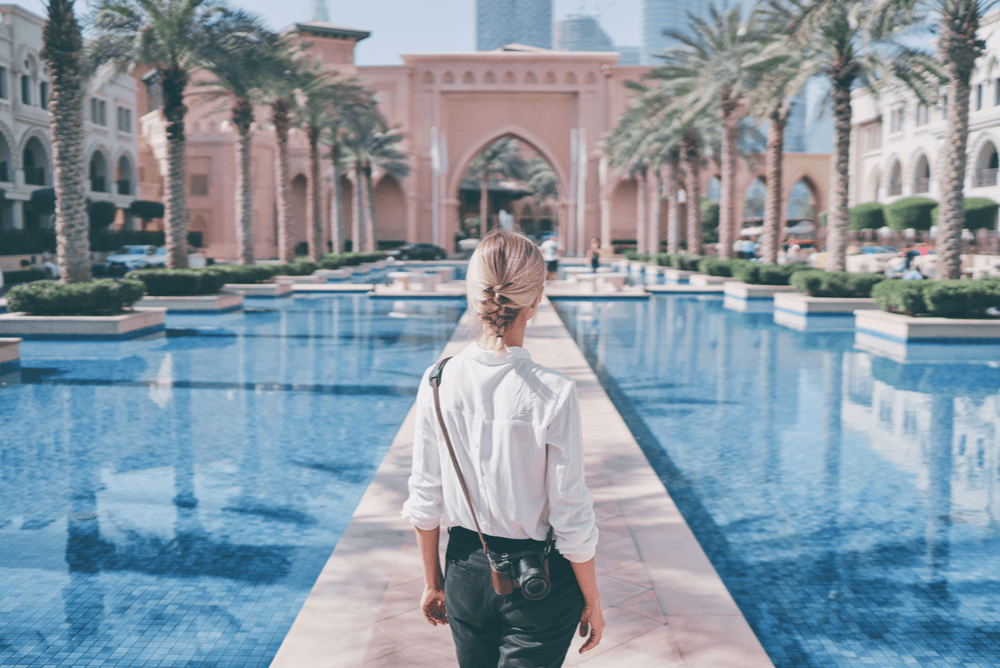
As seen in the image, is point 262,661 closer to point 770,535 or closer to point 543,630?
point 543,630

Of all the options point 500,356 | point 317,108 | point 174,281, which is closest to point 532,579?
point 500,356

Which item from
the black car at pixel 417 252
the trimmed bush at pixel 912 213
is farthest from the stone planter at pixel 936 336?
the black car at pixel 417 252

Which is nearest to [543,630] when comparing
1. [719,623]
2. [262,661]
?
[719,623]

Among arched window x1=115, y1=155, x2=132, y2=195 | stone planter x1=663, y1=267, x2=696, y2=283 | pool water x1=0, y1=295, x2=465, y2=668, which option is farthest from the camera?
arched window x1=115, y1=155, x2=132, y2=195

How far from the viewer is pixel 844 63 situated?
57.9ft

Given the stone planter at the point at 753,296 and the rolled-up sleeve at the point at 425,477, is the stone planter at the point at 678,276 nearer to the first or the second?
the stone planter at the point at 753,296

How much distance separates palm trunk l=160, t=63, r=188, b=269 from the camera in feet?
58.4

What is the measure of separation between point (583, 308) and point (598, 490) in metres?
14.3

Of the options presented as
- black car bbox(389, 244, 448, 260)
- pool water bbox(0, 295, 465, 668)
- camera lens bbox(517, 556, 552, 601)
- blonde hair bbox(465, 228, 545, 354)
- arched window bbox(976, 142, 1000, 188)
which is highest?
arched window bbox(976, 142, 1000, 188)

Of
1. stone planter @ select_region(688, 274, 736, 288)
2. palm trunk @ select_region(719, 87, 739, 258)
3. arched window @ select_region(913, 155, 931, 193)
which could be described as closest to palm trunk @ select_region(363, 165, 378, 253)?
stone planter @ select_region(688, 274, 736, 288)

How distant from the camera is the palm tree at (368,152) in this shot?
33938 millimetres

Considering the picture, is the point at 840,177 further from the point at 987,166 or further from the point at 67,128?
the point at 987,166

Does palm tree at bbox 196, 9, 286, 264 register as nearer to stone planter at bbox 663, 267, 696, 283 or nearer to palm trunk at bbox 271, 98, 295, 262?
palm trunk at bbox 271, 98, 295, 262

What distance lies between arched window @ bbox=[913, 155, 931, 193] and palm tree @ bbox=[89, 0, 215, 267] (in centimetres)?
3460
